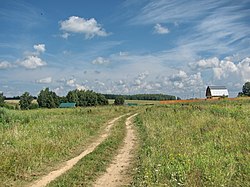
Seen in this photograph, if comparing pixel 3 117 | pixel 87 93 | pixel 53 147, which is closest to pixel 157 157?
pixel 53 147

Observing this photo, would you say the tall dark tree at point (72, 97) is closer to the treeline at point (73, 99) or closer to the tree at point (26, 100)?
the treeline at point (73, 99)

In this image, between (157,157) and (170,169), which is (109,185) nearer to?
(170,169)

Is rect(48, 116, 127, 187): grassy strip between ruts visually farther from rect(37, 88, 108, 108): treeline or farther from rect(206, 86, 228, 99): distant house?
rect(37, 88, 108, 108): treeline

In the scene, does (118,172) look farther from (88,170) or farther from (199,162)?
(199,162)

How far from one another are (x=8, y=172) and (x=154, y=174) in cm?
465

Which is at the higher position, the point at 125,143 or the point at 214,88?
the point at 214,88

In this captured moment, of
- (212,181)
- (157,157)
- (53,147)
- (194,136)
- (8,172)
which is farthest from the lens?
(194,136)

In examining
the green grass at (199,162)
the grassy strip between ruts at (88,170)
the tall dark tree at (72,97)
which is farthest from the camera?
the tall dark tree at (72,97)

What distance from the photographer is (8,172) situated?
30.2 feet

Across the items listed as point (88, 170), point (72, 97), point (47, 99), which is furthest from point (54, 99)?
point (88, 170)

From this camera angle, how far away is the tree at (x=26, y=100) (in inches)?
4264

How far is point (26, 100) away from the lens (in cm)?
10988

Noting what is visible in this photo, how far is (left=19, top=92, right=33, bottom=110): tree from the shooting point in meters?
108

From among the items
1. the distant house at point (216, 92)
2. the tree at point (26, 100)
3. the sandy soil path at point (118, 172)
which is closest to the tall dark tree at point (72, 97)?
the tree at point (26, 100)
